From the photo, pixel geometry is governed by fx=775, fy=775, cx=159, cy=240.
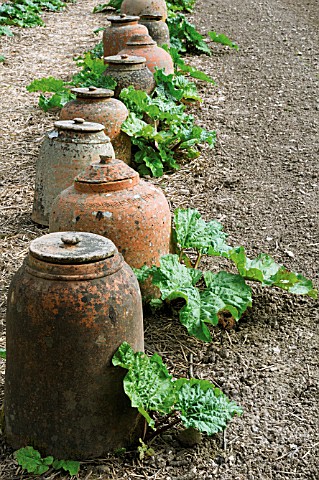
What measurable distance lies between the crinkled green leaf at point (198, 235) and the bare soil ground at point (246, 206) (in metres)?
0.37

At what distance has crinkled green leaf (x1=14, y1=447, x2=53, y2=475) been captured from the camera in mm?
2695

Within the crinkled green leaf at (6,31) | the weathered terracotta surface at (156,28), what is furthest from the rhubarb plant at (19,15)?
the weathered terracotta surface at (156,28)

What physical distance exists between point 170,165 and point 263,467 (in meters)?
3.34

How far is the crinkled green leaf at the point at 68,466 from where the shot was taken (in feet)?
8.88

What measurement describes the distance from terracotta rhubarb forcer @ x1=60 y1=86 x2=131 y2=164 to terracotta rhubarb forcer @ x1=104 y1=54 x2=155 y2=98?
0.77m

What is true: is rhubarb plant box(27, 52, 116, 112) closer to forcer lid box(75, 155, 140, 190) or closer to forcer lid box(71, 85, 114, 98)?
forcer lid box(71, 85, 114, 98)

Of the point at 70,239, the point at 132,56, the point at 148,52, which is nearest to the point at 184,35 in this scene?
the point at 148,52

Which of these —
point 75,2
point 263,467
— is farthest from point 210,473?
point 75,2

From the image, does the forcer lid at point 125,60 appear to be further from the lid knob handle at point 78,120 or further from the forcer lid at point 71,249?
the forcer lid at point 71,249

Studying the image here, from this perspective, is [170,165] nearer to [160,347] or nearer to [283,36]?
[160,347]

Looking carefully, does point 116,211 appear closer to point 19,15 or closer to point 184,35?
point 184,35

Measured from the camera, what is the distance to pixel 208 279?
3668 millimetres

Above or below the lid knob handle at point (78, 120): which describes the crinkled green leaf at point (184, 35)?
below

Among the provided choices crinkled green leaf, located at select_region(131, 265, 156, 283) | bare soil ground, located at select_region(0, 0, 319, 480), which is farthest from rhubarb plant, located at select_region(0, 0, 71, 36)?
crinkled green leaf, located at select_region(131, 265, 156, 283)
